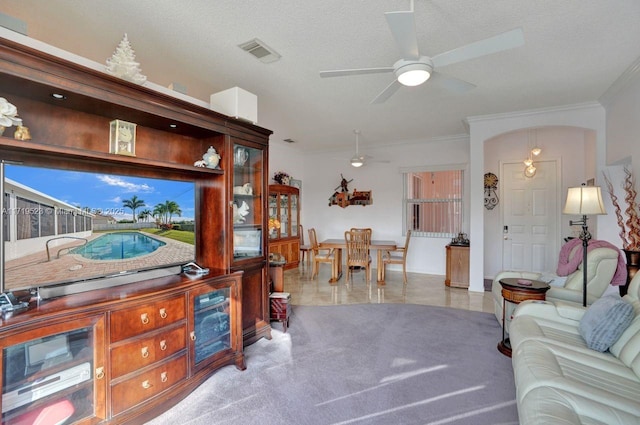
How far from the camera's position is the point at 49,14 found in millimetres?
2133

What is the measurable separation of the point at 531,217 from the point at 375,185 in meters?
3.02

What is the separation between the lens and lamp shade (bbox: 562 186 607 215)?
283 centimetres

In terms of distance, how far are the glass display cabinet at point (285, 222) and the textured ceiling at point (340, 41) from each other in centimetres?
253

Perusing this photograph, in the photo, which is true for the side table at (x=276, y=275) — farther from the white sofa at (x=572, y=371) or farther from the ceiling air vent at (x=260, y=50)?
the white sofa at (x=572, y=371)

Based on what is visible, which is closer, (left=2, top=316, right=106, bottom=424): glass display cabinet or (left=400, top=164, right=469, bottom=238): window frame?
(left=2, top=316, right=106, bottom=424): glass display cabinet

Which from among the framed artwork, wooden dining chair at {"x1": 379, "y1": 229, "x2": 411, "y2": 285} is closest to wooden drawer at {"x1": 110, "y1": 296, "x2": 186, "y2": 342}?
wooden dining chair at {"x1": 379, "y1": 229, "x2": 411, "y2": 285}

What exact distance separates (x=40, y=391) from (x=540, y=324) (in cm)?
330

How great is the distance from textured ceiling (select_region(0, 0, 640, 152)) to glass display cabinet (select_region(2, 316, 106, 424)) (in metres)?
2.16

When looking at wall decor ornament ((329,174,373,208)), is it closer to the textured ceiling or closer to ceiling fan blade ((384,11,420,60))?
the textured ceiling

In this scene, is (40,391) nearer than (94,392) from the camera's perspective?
Yes

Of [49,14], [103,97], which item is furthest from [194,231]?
[49,14]

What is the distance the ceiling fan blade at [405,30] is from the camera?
160 cm

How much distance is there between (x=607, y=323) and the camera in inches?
75.3

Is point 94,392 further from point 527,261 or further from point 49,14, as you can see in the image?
point 527,261
